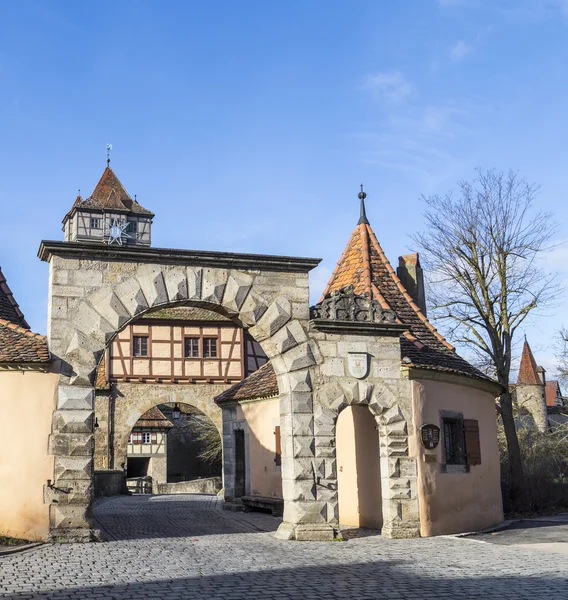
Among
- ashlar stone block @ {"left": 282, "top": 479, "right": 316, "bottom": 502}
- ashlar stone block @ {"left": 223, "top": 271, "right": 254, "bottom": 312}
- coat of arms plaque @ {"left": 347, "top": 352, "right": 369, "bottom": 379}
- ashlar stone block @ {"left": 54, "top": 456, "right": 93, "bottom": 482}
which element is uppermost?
ashlar stone block @ {"left": 223, "top": 271, "right": 254, "bottom": 312}

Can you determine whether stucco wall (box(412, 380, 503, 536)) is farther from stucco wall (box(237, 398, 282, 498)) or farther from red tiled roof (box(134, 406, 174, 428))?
red tiled roof (box(134, 406, 174, 428))

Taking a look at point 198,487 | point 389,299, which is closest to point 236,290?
point 389,299

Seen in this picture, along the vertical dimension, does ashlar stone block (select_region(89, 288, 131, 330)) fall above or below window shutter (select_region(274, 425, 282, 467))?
above

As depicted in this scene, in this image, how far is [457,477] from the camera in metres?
14.3

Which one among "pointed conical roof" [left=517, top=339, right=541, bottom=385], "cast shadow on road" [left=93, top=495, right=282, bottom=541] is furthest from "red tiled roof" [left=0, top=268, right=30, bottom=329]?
"pointed conical roof" [left=517, top=339, right=541, bottom=385]

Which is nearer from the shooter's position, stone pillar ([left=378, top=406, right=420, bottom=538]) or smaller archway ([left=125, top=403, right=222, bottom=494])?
stone pillar ([left=378, top=406, right=420, bottom=538])

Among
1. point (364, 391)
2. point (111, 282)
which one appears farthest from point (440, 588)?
point (111, 282)

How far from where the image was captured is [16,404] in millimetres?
11773

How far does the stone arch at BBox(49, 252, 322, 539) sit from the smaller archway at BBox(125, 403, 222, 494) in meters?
20.7

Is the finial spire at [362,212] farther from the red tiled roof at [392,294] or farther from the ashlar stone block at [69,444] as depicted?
the ashlar stone block at [69,444]

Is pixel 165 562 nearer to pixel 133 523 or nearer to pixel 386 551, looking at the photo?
pixel 386 551

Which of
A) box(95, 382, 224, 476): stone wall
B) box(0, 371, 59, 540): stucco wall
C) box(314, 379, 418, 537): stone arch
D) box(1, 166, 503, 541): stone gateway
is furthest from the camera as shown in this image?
box(95, 382, 224, 476): stone wall

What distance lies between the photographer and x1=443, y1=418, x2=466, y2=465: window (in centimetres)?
1447

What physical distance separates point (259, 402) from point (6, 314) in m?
6.01
